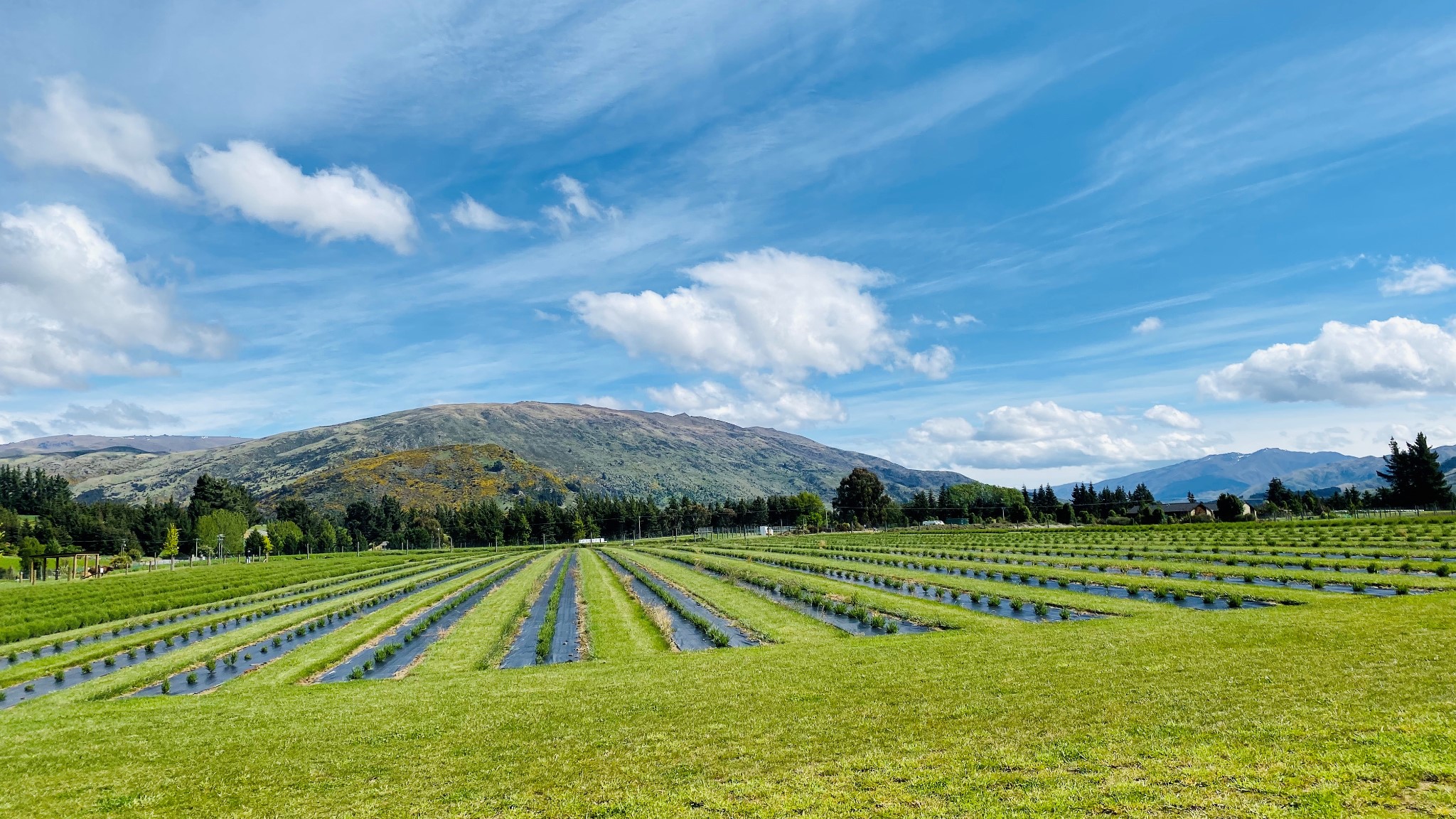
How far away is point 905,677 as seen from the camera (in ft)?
→ 61.9

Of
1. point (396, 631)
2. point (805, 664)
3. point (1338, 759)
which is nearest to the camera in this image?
point (1338, 759)

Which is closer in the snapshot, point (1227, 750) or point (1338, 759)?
point (1338, 759)

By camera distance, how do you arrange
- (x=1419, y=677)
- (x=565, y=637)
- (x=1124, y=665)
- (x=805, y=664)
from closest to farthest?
(x=1419, y=677) < (x=1124, y=665) < (x=805, y=664) < (x=565, y=637)

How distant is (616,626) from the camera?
3556 cm

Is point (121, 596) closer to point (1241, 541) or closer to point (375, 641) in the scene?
point (375, 641)

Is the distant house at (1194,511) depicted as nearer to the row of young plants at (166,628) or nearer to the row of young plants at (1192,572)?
the row of young plants at (1192,572)

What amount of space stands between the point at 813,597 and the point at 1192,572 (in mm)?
22748

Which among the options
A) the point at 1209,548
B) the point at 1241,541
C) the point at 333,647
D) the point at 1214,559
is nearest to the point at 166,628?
the point at 333,647

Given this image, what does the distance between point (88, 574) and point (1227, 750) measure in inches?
5374

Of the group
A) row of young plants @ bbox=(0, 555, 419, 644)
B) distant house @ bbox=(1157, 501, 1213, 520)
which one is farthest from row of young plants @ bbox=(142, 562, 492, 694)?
distant house @ bbox=(1157, 501, 1213, 520)

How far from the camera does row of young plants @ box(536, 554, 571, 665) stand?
2903 centimetres

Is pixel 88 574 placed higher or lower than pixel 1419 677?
lower

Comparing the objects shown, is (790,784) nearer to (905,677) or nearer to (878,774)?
(878,774)

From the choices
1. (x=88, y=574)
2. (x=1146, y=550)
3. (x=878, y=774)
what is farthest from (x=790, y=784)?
(x=88, y=574)
